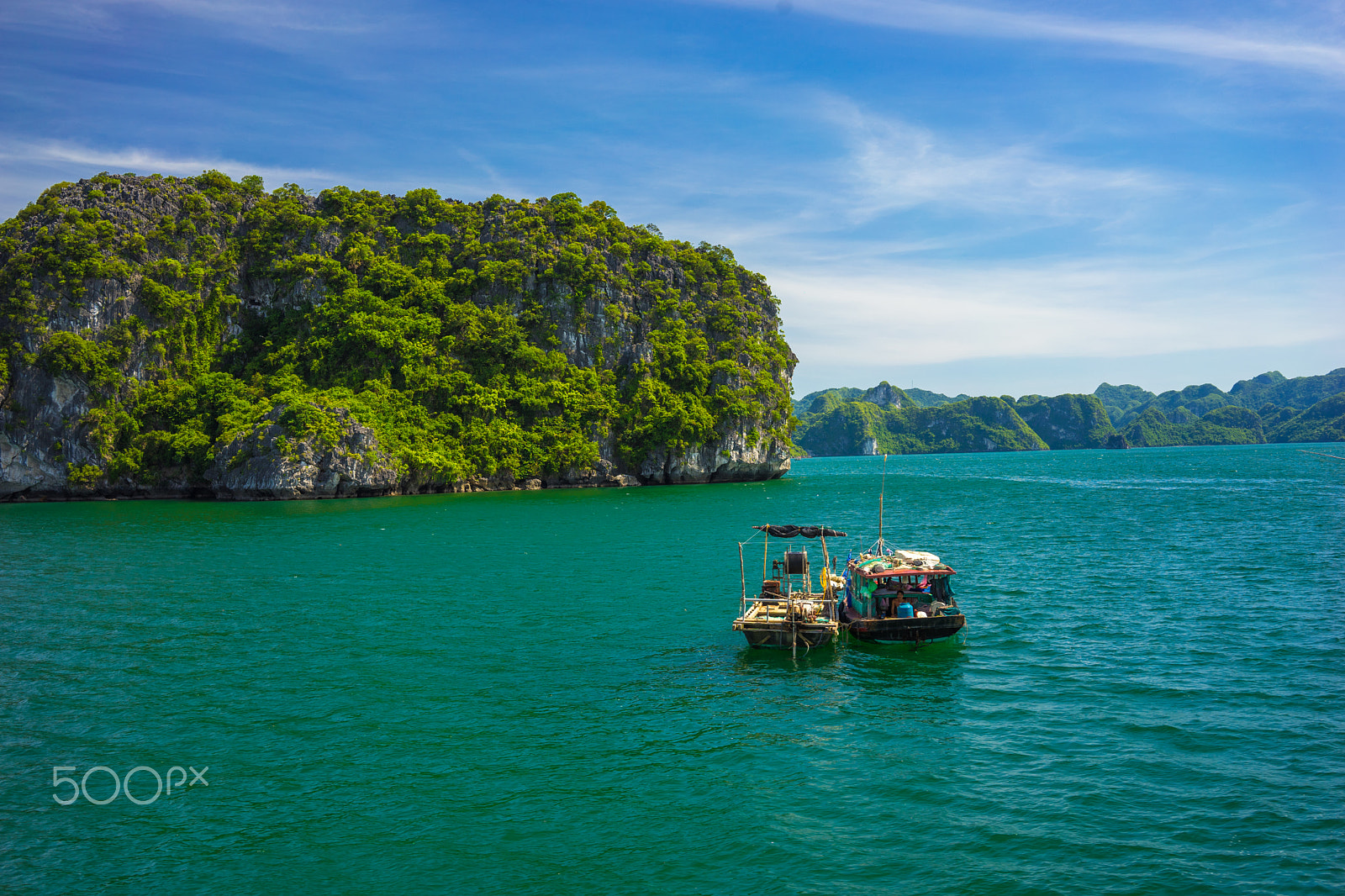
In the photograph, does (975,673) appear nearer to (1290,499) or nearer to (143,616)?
(143,616)

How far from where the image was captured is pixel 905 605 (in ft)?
79.3

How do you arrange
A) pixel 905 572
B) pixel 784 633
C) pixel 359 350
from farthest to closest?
pixel 359 350 → pixel 905 572 → pixel 784 633

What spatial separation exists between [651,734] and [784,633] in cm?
755

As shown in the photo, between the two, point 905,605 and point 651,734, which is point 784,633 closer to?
point 905,605

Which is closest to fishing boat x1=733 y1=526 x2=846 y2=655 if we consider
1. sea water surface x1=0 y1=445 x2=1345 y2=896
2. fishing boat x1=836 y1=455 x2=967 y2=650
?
sea water surface x1=0 y1=445 x2=1345 y2=896

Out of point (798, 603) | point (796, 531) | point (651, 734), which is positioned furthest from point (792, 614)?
point (651, 734)

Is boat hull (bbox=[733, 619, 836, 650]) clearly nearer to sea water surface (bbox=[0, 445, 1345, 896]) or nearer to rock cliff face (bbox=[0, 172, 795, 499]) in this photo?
sea water surface (bbox=[0, 445, 1345, 896])

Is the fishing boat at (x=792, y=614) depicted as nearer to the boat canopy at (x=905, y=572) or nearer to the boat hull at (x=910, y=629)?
the boat hull at (x=910, y=629)

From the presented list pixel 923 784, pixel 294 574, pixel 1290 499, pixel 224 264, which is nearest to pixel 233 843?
pixel 923 784

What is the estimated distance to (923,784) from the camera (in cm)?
1465

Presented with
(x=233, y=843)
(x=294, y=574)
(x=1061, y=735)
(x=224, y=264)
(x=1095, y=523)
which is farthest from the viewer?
(x=224, y=264)

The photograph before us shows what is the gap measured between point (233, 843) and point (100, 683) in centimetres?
1165
